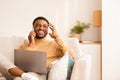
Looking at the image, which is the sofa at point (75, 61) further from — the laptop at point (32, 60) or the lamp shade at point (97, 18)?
the lamp shade at point (97, 18)

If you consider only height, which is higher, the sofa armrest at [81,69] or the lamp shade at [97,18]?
the lamp shade at [97,18]

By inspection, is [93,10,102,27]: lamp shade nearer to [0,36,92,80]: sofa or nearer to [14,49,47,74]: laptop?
[0,36,92,80]: sofa

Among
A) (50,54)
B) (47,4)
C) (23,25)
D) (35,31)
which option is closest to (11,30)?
(23,25)

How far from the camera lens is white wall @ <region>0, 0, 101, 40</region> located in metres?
3.56

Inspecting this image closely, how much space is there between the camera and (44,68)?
199cm

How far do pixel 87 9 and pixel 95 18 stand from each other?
306 mm

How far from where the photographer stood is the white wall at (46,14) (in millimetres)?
3557
